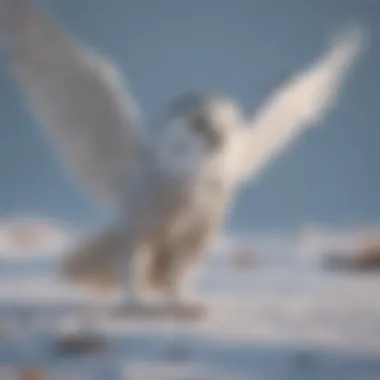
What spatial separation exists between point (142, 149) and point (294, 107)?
0.81 feet

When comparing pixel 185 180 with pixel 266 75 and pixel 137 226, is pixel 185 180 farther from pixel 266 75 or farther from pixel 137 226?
pixel 266 75

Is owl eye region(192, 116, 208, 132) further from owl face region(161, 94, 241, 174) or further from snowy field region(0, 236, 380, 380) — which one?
snowy field region(0, 236, 380, 380)

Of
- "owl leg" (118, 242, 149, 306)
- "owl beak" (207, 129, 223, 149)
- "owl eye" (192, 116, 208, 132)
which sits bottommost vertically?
"owl leg" (118, 242, 149, 306)

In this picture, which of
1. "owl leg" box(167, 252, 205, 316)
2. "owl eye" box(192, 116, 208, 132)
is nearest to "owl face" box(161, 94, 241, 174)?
"owl eye" box(192, 116, 208, 132)

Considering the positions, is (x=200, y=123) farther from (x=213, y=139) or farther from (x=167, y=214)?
(x=167, y=214)

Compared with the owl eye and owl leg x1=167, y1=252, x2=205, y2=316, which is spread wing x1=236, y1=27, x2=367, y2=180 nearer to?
the owl eye

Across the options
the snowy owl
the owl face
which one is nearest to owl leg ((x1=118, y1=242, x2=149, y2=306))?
the snowy owl

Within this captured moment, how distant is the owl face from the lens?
1.13 metres

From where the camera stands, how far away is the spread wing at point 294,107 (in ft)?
3.76

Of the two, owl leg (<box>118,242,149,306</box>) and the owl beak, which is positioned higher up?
the owl beak

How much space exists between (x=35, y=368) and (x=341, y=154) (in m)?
0.59

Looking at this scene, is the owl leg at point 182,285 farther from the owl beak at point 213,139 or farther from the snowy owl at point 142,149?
the owl beak at point 213,139

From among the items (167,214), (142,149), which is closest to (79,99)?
(142,149)

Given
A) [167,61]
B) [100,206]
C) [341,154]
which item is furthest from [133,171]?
[341,154]
